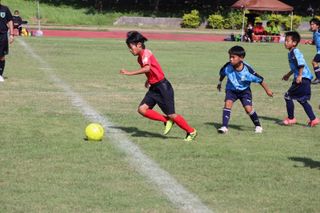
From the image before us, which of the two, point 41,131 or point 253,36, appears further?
point 253,36

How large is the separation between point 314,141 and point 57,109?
14.4 feet

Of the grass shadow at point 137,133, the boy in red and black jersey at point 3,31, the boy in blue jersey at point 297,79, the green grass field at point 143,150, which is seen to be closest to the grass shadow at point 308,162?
the green grass field at point 143,150

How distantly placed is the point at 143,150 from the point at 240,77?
2304 mm

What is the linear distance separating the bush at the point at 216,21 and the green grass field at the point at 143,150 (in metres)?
36.7

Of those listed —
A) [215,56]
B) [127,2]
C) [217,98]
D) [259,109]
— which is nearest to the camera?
[259,109]

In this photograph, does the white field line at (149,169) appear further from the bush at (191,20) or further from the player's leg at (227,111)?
the bush at (191,20)

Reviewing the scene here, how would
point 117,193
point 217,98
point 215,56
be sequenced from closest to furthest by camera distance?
point 117,193 < point 217,98 < point 215,56

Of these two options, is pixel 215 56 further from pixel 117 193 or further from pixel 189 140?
pixel 117 193

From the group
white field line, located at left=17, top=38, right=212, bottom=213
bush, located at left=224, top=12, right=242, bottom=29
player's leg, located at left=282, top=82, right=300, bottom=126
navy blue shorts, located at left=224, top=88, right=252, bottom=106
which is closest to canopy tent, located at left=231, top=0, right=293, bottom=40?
bush, located at left=224, top=12, right=242, bottom=29

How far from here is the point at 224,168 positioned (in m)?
6.50

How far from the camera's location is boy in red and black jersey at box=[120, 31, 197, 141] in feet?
25.7

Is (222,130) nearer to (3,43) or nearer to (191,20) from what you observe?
(3,43)

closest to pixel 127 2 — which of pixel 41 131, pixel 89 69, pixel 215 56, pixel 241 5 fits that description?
pixel 241 5

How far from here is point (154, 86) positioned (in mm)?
8102
